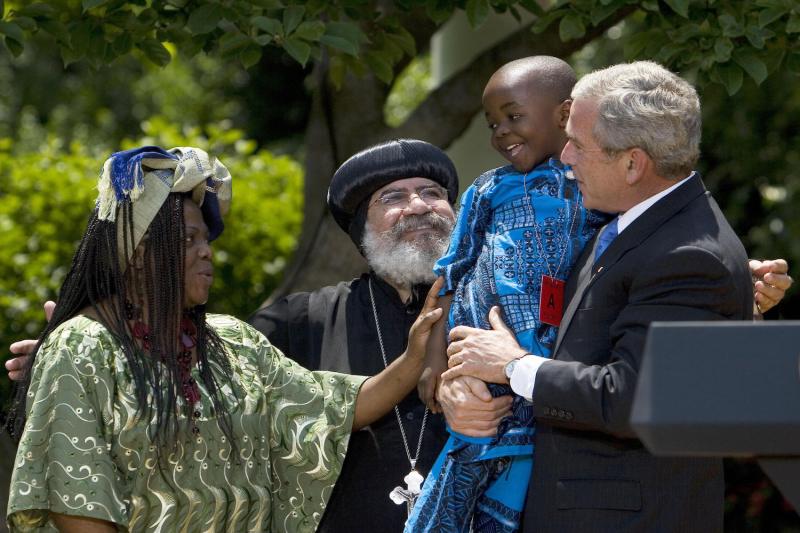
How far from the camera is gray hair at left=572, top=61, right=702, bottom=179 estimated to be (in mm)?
3150

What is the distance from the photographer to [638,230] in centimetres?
323

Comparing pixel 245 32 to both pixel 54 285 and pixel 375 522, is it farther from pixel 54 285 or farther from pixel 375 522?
pixel 54 285

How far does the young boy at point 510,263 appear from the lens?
3.45 m

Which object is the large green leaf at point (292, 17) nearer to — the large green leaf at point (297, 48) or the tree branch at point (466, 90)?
the large green leaf at point (297, 48)

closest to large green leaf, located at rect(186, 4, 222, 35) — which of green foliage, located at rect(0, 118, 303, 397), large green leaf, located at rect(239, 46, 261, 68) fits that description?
large green leaf, located at rect(239, 46, 261, 68)

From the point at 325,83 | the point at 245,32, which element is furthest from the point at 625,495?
the point at 325,83

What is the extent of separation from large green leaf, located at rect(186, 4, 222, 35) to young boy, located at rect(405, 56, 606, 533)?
1.43m

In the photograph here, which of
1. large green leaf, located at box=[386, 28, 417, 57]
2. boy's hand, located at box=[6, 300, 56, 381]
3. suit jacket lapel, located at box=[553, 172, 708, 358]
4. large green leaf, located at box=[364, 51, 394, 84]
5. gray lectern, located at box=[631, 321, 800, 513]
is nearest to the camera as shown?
gray lectern, located at box=[631, 321, 800, 513]

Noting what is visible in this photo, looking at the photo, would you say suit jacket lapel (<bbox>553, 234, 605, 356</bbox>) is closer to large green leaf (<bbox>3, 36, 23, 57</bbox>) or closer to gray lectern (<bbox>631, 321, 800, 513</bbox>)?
gray lectern (<bbox>631, 321, 800, 513</bbox>)

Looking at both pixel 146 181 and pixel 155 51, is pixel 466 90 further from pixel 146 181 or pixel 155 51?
pixel 146 181

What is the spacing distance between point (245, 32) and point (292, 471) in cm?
178

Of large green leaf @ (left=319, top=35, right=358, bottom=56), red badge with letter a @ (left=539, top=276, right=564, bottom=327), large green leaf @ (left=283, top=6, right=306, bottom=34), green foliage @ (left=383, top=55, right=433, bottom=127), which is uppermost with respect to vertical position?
large green leaf @ (left=283, top=6, right=306, bottom=34)

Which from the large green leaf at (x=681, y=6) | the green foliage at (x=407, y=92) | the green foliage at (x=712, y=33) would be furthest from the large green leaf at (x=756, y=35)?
the green foliage at (x=407, y=92)

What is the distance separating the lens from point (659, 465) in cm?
321
